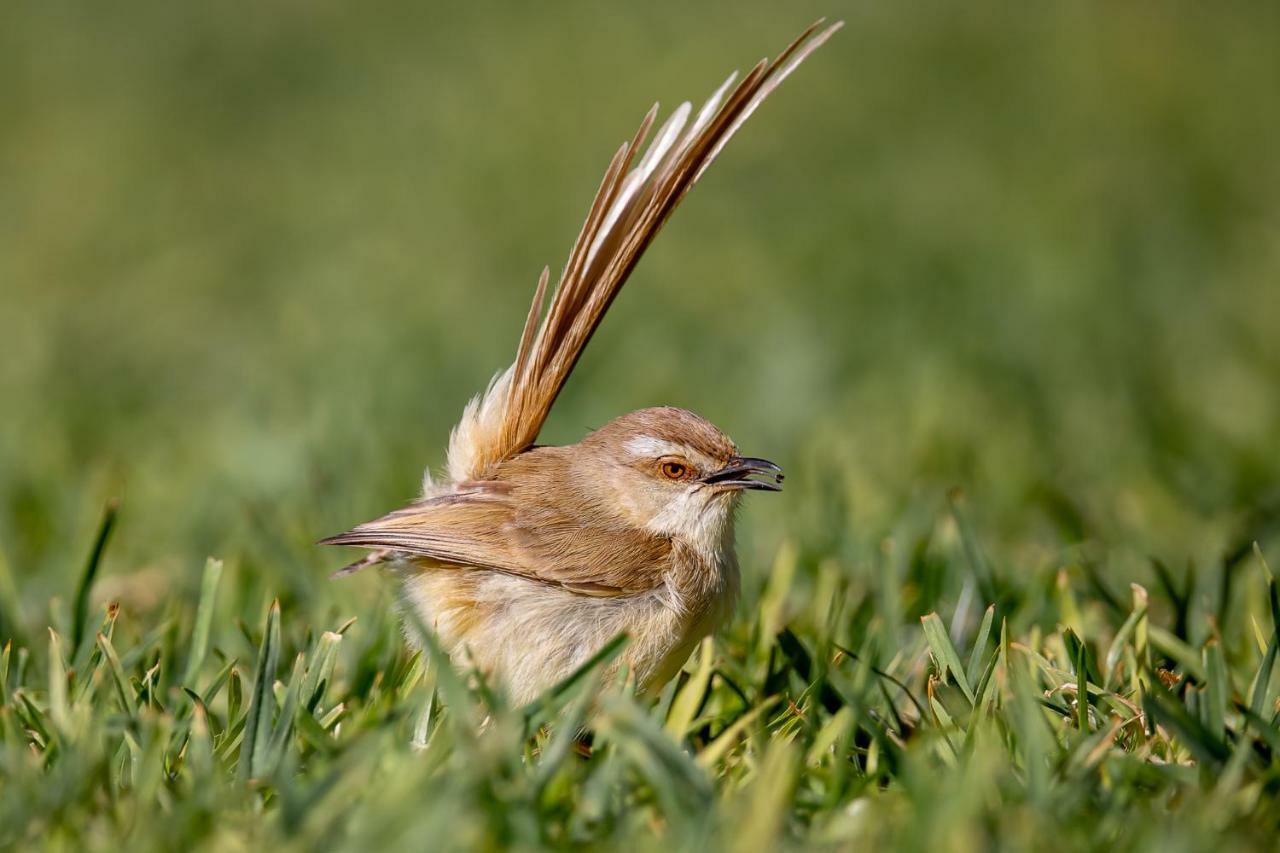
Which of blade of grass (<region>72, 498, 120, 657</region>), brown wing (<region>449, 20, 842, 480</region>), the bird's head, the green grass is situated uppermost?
brown wing (<region>449, 20, 842, 480</region>)

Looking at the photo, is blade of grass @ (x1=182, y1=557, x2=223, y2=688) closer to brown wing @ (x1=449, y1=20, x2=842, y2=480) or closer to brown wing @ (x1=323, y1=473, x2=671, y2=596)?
brown wing @ (x1=323, y1=473, x2=671, y2=596)

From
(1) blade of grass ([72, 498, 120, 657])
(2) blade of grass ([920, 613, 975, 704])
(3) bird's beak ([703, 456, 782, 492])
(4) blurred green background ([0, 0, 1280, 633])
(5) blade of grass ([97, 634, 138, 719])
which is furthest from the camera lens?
(4) blurred green background ([0, 0, 1280, 633])

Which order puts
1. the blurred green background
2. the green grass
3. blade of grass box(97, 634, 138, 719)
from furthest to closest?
the blurred green background
blade of grass box(97, 634, 138, 719)
the green grass

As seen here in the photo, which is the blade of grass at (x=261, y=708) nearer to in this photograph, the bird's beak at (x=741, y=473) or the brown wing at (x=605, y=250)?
the brown wing at (x=605, y=250)

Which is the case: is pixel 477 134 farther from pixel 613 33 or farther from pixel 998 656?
pixel 998 656

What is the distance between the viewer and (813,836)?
2.68m

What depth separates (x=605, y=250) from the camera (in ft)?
12.8

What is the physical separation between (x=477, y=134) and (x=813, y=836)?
9.38 m

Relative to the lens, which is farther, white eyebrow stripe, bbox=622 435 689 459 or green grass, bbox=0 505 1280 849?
white eyebrow stripe, bbox=622 435 689 459

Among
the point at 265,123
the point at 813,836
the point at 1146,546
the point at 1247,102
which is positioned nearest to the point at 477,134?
the point at 265,123

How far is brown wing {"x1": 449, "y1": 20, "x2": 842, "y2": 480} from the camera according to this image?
3684mm

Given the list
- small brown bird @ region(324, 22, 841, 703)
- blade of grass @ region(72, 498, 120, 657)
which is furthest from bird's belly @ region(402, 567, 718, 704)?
blade of grass @ region(72, 498, 120, 657)

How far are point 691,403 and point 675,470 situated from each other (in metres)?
2.53

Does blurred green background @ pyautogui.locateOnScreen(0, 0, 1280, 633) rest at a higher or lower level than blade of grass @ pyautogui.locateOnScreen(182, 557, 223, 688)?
higher
